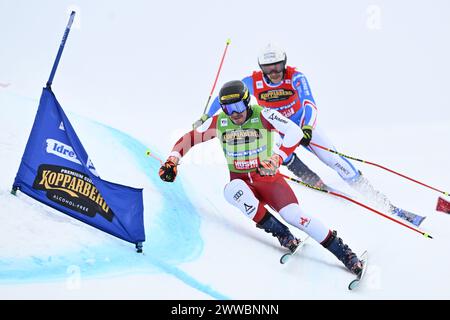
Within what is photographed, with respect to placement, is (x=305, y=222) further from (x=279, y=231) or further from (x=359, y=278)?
(x=359, y=278)

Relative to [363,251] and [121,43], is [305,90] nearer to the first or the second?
[363,251]

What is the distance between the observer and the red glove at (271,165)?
501cm

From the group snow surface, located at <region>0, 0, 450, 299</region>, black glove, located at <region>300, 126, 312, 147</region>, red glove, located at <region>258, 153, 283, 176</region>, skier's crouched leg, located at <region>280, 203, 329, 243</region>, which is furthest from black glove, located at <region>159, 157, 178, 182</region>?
black glove, located at <region>300, 126, 312, 147</region>

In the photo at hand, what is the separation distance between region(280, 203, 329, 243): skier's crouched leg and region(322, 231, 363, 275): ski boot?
5 cm

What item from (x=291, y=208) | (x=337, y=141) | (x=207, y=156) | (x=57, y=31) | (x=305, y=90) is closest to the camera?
(x=291, y=208)

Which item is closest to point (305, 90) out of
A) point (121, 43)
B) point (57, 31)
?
point (121, 43)

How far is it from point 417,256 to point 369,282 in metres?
0.75

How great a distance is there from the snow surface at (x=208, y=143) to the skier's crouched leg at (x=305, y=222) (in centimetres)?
26

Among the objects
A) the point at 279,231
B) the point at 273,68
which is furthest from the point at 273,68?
the point at 279,231

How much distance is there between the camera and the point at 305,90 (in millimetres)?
6586

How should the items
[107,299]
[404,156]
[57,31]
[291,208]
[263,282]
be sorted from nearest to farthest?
[107,299] < [263,282] < [291,208] < [404,156] < [57,31]

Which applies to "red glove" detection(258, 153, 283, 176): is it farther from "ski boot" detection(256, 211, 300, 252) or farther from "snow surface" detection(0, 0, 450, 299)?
"snow surface" detection(0, 0, 450, 299)

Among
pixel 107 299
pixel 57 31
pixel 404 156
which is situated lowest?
pixel 107 299

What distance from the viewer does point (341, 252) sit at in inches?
194
